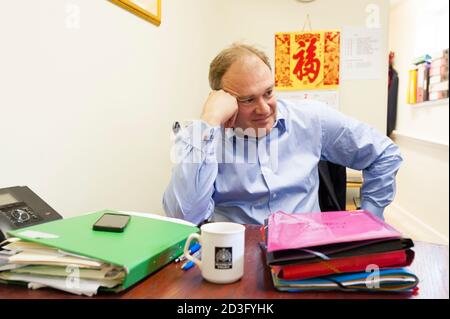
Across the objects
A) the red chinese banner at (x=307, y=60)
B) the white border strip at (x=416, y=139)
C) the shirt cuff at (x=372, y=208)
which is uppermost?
the red chinese banner at (x=307, y=60)

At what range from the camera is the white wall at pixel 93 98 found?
0.91 metres

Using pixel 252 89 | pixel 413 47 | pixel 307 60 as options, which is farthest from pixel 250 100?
pixel 413 47

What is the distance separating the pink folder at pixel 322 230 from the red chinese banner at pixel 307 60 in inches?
69.9

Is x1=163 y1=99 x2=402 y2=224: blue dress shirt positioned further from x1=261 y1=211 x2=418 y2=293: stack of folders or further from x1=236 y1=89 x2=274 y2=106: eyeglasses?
x1=261 y1=211 x2=418 y2=293: stack of folders

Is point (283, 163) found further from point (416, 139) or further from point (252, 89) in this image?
point (416, 139)

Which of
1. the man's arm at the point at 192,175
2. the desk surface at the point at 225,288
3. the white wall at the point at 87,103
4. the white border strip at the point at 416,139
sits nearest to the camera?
the desk surface at the point at 225,288

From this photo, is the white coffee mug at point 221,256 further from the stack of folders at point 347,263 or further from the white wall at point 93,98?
the white wall at point 93,98

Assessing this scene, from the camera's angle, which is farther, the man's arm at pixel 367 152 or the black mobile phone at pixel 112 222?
the man's arm at pixel 367 152

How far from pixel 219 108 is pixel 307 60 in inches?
56.5

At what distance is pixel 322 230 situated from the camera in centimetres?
66

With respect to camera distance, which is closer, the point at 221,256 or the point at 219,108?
the point at 221,256

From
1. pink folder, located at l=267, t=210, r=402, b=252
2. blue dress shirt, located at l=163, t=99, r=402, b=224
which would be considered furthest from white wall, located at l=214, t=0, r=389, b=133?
pink folder, located at l=267, t=210, r=402, b=252

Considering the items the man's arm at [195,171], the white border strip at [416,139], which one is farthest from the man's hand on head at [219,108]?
the white border strip at [416,139]

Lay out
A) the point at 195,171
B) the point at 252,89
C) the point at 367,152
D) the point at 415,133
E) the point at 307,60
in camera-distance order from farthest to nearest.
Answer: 1. the point at 415,133
2. the point at 307,60
3. the point at 367,152
4. the point at 252,89
5. the point at 195,171
